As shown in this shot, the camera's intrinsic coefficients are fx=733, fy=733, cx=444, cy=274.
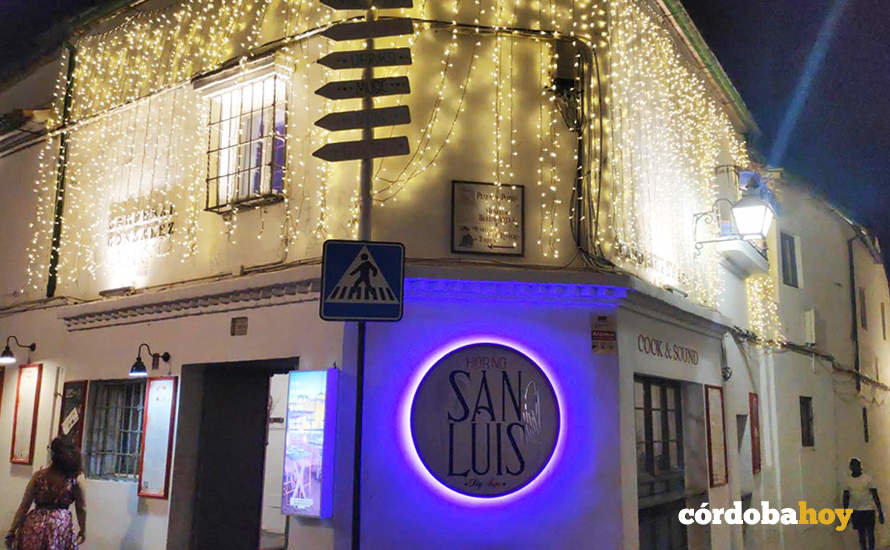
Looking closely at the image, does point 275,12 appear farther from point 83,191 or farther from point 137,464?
point 137,464

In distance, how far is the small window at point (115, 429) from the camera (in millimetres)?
9781

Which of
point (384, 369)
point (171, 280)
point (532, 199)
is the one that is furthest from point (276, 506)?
point (532, 199)

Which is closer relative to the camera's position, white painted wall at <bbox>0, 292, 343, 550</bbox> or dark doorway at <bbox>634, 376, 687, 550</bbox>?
white painted wall at <bbox>0, 292, 343, 550</bbox>

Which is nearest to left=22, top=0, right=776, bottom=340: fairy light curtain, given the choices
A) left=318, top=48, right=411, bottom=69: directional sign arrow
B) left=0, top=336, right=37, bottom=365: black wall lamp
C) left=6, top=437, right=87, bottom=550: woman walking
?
left=0, top=336, right=37, bottom=365: black wall lamp

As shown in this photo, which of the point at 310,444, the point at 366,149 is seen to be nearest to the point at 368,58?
the point at 366,149

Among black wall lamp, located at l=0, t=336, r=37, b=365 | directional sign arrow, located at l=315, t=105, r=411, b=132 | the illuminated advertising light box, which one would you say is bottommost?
the illuminated advertising light box

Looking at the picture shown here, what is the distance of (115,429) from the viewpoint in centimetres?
1012

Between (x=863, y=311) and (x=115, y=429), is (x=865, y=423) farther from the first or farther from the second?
(x=115, y=429)

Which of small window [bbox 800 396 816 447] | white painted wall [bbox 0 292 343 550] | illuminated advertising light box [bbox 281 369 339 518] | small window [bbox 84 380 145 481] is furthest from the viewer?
small window [bbox 800 396 816 447]

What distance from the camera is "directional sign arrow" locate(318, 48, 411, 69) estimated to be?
648cm

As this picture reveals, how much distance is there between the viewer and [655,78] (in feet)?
34.5

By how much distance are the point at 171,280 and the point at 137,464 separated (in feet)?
8.04

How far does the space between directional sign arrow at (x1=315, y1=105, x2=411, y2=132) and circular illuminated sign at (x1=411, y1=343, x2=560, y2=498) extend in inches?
95.9

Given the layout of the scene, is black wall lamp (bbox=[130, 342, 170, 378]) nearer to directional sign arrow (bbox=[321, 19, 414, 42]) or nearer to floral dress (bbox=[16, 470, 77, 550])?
floral dress (bbox=[16, 470, 77, 550])
